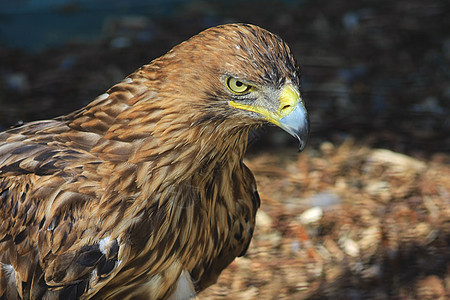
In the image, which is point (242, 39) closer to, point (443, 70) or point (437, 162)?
point (437, 162)

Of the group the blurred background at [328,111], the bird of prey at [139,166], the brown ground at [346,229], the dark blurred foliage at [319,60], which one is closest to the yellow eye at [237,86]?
the bird of prey at [139,166]

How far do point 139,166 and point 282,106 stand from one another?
24.9 inches

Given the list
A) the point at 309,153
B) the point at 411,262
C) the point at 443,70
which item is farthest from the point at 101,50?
the point at 411,262

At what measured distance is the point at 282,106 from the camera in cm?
256

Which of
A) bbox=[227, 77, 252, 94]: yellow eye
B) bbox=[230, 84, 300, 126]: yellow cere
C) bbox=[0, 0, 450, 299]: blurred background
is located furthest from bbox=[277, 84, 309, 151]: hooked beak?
bbox=[0, 0, 450, 299]: blurred background

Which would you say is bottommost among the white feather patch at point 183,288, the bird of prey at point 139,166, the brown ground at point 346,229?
the brown ground at point 346,229

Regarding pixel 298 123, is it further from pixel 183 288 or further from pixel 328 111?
pixel 328 111

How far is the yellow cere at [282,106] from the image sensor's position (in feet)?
8.37

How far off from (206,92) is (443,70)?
13.1ft

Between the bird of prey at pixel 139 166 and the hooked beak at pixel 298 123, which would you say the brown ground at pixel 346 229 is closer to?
the bird of prey at pixel 139 166

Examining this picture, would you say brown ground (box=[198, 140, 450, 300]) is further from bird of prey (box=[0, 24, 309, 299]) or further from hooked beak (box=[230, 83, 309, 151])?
hooked beak (box=[230, 83, 309, 151])

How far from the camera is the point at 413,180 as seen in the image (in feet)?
15.5

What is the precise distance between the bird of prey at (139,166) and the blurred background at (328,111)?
85 centimetres

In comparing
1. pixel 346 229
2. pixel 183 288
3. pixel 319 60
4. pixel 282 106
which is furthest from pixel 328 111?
pixel 282 106
